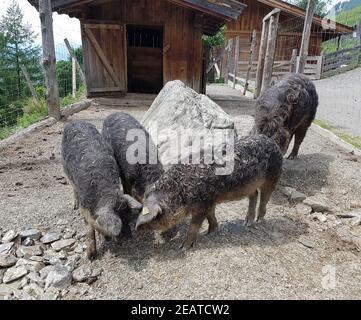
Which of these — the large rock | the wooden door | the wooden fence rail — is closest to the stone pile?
the large rock

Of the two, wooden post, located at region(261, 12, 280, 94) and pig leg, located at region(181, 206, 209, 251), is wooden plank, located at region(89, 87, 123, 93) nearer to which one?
wooden post, located at region(261, 12, 280, 94)

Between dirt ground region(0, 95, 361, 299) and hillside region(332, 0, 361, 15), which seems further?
hillside region(332, 0, 361, 15)

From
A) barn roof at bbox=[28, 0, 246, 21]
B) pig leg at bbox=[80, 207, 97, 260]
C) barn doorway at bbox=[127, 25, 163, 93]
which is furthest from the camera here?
barn doorway at bbox=[127, 25, 163, 93]

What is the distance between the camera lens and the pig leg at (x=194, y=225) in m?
3.95

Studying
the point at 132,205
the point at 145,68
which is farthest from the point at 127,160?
the point at 145,68

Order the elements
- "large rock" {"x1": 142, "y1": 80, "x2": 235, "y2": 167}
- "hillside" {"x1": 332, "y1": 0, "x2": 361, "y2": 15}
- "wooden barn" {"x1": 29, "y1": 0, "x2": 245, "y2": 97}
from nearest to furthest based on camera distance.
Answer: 1. "large rock" {"x1": 142, "y1": 80, "x2": 235, "y2": 167}
2. "wooden barn" {"x1": 29, "y1": 0, "x2": 245, "y2": 97}
3. "hillside" {"x1": 332, "y1": 0, "x2": 361, "y2": 15}

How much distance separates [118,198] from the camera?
381cm

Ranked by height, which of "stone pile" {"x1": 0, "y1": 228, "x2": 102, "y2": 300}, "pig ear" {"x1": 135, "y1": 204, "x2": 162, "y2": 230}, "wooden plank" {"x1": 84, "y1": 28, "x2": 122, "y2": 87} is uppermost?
"wooden plank" {"x1": 84, "y1": 28, "x2": 122, "y2": 87}

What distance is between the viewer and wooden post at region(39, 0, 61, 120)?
9250mm

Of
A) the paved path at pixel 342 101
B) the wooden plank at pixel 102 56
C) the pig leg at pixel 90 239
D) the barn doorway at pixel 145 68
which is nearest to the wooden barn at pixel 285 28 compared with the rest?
the paved path at pixel 342 101

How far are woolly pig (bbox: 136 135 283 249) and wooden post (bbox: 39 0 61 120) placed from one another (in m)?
6.81

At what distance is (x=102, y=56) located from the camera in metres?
12.4

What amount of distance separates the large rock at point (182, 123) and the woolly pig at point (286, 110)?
653mm

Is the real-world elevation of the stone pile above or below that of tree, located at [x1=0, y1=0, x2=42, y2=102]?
below
